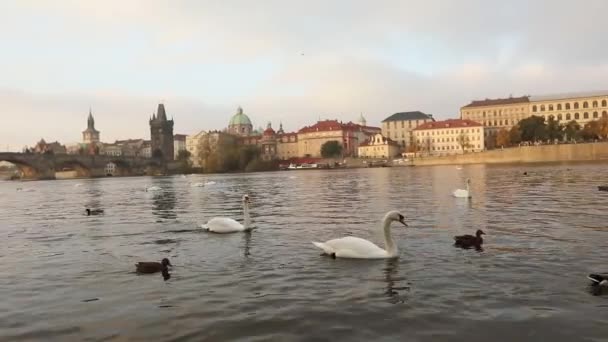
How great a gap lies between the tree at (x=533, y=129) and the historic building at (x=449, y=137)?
30.8 metres

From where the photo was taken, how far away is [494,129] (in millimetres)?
178750

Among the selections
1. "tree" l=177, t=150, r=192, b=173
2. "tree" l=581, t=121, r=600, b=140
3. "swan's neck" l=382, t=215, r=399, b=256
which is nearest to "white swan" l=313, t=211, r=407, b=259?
"swan's neck" l=382, t=215, r=399, b=256

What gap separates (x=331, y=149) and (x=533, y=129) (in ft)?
247

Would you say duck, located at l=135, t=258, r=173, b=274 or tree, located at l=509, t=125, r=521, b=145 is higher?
tree, located at l=509, t=125, r=521, b=145

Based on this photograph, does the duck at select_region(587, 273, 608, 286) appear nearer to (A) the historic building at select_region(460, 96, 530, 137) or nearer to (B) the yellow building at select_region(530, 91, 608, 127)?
(B) the yellow building at select_region(530, 91, 608, 127)

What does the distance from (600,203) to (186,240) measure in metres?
16.7

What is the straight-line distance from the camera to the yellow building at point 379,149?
603ft

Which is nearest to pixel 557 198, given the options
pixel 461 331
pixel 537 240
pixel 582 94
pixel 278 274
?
pixel 537 240

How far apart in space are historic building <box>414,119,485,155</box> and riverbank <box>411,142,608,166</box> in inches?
1361

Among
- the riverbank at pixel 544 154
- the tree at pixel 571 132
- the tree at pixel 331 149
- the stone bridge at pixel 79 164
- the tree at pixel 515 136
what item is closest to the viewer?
the riverbank at pixel 544 154

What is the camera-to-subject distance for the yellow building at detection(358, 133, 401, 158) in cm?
18368

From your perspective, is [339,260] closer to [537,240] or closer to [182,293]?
[182,293]

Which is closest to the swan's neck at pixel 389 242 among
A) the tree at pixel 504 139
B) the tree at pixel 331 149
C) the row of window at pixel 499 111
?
the tree at pixel 504 139

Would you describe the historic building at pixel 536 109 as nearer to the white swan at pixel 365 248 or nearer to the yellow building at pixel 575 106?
the yellow building at pixel 575 106
